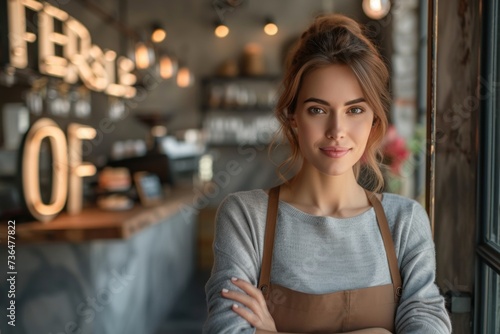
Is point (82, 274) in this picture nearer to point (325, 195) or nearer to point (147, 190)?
point (147, 190)

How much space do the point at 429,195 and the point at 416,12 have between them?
4149mm

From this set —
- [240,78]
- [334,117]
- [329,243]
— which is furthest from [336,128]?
[240,78]

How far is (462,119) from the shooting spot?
1478mm

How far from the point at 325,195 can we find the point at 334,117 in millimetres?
200

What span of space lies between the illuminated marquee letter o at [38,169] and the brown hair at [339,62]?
1.98 m

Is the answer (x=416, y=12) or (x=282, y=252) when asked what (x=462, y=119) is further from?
(x=416, y=12)

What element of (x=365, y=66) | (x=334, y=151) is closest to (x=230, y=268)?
(x=334, y=151)

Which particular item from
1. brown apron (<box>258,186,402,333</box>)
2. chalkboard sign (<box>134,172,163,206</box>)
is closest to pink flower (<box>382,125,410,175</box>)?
chalkboard sign (<box>134,172,163,206</box>)

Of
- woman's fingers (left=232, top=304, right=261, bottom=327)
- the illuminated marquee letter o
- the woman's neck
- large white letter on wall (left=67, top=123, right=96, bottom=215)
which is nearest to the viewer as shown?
woman's fingers (left=232, top=304, right=261, bottom=327)

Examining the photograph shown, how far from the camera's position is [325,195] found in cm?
129

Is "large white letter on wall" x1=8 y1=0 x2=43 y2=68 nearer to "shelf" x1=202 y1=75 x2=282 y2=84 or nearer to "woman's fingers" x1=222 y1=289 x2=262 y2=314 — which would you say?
"woman's fingers" x1=222 y1=289 x2=262 y2=314

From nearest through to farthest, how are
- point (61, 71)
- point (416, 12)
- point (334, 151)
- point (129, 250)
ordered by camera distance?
point (334, 151)
point (129, 250)
point (61, 71)
point (416, 12)

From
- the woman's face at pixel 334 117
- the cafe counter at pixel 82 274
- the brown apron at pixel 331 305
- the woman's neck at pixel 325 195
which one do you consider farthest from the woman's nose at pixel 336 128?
the cafe counter at pixel 82 274

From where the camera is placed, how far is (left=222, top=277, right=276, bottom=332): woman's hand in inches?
45.8
